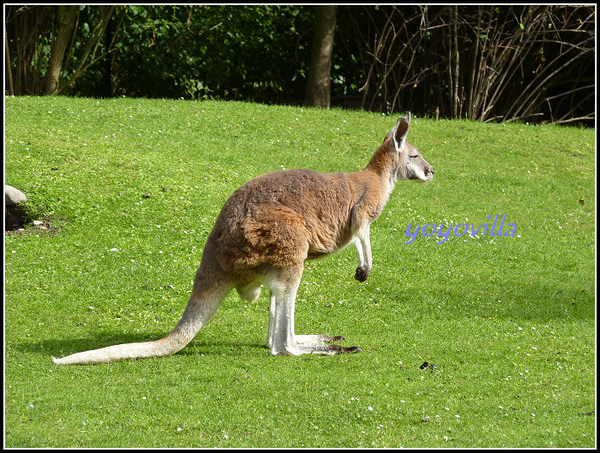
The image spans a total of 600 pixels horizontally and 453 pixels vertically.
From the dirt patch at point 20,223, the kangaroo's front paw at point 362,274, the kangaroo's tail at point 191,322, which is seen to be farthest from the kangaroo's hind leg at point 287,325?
the dirt patch at point 20,223

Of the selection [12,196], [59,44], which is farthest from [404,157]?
[59,44]

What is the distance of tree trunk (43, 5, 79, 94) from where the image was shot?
524 inches

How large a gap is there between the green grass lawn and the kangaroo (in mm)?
178

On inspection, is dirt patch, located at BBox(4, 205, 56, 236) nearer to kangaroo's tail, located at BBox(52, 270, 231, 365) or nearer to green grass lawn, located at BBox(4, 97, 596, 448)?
green grass lawn, located at BBox(4, 97, 596, 448)

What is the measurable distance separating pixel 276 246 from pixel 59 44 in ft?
34.2

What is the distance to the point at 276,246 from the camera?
491cm

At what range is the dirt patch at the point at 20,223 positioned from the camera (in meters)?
7.67

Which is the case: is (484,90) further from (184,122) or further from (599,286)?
(599,286)

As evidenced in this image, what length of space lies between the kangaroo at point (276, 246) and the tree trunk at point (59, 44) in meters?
9.71

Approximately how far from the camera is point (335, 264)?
7.91m

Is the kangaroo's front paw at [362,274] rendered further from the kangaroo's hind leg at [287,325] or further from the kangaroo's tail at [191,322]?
the kangaroo's tail at [191,322]

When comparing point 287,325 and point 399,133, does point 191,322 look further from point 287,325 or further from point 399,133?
point 399,133

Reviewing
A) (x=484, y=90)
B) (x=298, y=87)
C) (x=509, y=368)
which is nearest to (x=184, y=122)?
(x=298, y=87)

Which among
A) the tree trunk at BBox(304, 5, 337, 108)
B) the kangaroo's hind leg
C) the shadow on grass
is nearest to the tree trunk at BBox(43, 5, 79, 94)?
the tree trunk at BBox(304, 5, 337, 108)
